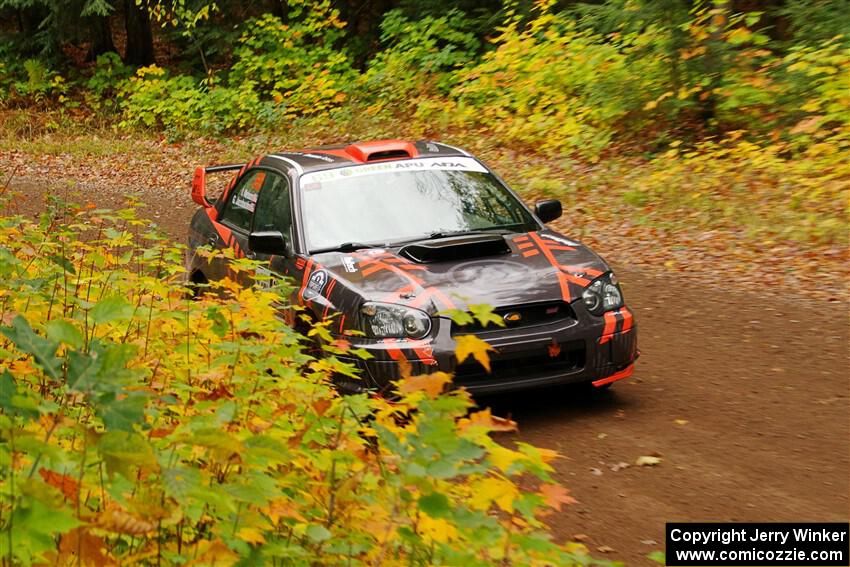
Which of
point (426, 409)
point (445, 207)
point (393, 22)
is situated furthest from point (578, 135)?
point (426, 409)

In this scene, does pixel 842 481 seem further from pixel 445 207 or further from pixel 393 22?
pixel 393 22

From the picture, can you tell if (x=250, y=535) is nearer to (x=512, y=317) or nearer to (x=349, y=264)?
(x=512, y=317)

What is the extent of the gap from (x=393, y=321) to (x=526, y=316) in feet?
2.66

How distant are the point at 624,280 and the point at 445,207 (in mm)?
3836

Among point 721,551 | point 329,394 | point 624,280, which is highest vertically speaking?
point 329,394

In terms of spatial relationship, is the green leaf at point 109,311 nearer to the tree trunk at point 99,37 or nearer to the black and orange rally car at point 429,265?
the black and orange rally car at point 429,265

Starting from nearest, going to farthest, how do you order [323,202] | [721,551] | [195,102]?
[721,551]
[323,202]
[195,102]

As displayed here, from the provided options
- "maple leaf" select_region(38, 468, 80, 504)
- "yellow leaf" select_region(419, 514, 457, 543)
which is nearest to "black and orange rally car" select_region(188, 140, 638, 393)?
"yellow leaf" select_region(419, 514, 457, 543)

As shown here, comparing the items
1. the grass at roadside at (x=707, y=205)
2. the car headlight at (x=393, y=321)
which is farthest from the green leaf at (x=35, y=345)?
the grass at roadside at (x=707, y=205)

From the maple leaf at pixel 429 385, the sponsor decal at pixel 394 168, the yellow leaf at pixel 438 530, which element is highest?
the sponsor decal at pixel 394 168

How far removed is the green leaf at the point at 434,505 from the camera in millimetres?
2746

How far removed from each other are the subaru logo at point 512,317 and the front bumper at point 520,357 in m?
0.06

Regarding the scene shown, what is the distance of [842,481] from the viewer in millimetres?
5164

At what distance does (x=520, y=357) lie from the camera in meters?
5.87
